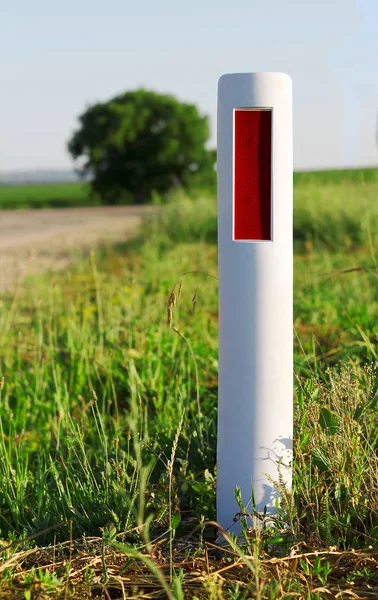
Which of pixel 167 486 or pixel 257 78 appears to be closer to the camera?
pixel 257 78

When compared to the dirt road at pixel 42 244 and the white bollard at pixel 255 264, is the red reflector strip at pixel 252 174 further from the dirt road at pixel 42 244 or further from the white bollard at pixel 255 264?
the dirt road at pixel 42 244

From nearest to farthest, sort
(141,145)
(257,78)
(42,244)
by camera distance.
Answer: (257,78) < (42,244) < (141,145)

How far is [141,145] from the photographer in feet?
109

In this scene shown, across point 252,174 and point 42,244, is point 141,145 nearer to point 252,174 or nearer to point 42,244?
point 42,244

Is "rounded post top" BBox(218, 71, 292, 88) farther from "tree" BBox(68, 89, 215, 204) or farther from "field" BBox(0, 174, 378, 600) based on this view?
"tree" BBox(68, 89, 215, 204)

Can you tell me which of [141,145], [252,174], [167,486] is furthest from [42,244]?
[141,145]

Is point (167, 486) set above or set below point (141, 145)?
below

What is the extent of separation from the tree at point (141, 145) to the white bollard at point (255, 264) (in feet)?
102

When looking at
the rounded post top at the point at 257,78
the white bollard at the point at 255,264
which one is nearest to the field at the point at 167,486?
the white bollard at the point at 255,264

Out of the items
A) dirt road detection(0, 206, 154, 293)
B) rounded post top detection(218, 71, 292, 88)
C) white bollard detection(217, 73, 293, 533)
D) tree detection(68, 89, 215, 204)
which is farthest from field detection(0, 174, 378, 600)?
tree detection(68, 89, 215, 204)

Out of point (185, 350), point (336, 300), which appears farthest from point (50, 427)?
point (336, 300)

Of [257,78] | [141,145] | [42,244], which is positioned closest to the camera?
[257,78]

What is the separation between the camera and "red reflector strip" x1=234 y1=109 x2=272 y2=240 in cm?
185

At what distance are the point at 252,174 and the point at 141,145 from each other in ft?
106
